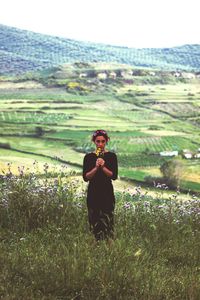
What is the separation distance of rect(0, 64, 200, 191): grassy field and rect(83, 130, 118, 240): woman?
2548cm

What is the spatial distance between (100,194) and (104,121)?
70943 millimetres

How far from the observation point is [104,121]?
251 feet

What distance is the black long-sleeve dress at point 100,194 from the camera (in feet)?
19.0

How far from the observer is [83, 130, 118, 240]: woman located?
19.0 ft

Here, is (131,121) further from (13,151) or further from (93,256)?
(93,256)

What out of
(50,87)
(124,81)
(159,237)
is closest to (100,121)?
(50,87)

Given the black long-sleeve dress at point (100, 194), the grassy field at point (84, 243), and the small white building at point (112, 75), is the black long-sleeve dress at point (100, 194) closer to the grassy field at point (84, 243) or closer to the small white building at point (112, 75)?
the grassy field at point (84, 243)

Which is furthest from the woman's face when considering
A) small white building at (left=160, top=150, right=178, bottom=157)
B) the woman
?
small white building at (left=160, top=150, right=178, bottom=157)

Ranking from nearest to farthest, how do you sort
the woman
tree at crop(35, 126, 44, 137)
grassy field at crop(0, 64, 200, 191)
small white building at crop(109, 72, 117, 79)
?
the woman, grassy field at crop(0, 64, 200, 191), tree at crop(35, 126, 44, 137), small white building at crop(109, 72, 117, 79)

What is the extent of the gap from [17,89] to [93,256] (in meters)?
111

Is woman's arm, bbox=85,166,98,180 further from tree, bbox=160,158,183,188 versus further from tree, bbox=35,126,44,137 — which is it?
tree, bbox=35,126,44,137

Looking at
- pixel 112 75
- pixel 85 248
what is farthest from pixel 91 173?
pixel 112 75

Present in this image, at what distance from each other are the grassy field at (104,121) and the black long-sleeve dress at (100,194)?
83.6ft

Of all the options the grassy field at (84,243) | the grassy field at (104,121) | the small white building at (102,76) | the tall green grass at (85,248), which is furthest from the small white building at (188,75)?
the tall green grass at (85,248)
